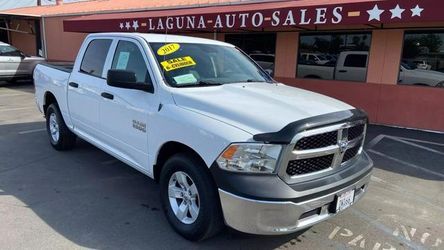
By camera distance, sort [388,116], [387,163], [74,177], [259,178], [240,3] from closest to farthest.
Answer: [259,178] → [74,177] → [387,163] → [388,116] → [240,3]

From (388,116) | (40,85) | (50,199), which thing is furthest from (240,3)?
(50,199)

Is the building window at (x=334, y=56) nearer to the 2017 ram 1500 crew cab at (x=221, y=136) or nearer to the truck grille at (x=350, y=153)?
the 2017 ram 1500 crew cab at (x=221, y=136)

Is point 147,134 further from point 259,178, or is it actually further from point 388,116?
point 388,116

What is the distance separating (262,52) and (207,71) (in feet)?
26.8

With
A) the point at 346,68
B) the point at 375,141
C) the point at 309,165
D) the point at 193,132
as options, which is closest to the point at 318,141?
the point at 309,165

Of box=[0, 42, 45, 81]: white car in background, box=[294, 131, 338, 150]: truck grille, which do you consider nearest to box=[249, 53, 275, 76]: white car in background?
box=[294, 131, 338, 150]: truck grille

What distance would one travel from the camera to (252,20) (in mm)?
9781

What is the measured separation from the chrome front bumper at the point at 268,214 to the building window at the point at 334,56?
7.81 metres

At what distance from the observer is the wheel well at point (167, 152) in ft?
11.5

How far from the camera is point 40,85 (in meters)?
6.62

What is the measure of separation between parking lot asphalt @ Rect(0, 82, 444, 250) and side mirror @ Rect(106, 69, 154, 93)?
134 cm

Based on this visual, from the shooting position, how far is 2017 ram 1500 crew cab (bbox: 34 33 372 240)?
9.68 feet

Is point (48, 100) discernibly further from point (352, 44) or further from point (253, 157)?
point (352, 44)

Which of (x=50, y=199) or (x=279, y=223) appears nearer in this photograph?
(x=279, y=223)
